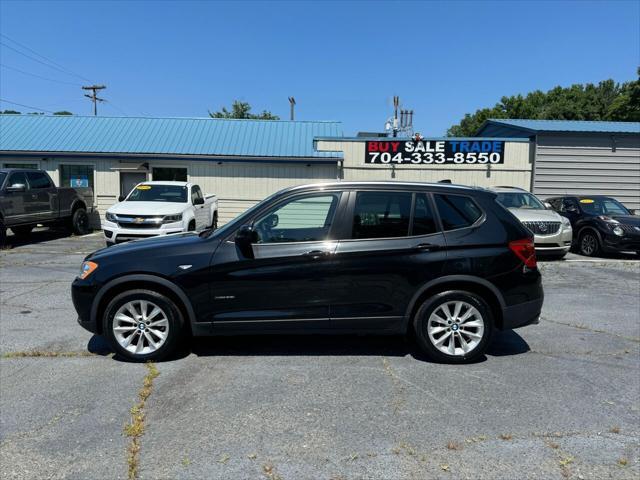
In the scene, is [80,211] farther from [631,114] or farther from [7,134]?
[631,114]

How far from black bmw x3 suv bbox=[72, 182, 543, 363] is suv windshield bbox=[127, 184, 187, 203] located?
815cm

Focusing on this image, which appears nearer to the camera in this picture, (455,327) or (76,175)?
(455,327)

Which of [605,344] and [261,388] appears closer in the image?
[261,388]

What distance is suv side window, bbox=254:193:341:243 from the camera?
4672 millimetres

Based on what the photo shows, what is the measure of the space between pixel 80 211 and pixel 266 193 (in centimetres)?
620

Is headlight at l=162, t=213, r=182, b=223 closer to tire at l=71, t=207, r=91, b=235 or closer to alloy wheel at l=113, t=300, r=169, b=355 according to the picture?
tire at l=71, t=207, r=91, b=235

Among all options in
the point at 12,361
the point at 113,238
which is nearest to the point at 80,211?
the point at 113,238

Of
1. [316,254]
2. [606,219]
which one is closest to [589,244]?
[606,219]

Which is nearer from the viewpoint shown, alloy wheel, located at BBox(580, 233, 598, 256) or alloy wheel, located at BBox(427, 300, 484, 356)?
alloy wheel, located at BBox(427, 300, 484, 356)

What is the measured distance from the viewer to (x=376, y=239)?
183 inches

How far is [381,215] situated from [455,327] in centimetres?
129

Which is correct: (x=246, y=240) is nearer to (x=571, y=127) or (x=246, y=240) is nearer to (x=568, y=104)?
(x=571, y=127)

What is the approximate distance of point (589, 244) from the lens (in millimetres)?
12281

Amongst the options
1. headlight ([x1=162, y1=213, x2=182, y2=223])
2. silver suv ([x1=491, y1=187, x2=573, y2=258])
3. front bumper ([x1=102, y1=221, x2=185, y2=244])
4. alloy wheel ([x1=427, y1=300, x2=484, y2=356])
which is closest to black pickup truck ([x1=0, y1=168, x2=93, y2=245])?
front bumper ([x1=102, y1=221, x2=185, y2=244])
